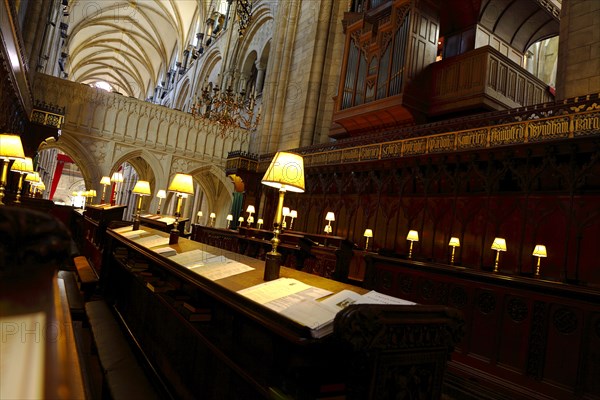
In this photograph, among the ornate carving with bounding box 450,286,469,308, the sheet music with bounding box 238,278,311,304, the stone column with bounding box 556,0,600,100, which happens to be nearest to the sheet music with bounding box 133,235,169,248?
the sheet music with bounding box 238,278,311,304

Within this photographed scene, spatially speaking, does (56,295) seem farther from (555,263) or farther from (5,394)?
(555,263)

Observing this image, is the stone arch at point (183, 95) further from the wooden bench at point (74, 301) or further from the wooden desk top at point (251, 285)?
the wooden desk top at point (251, 285)

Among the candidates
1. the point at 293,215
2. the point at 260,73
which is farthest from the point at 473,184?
the point at 260,73

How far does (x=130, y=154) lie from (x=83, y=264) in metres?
13.4

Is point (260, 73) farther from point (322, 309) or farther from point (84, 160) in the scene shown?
point (322, 309)

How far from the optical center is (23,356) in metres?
0.69

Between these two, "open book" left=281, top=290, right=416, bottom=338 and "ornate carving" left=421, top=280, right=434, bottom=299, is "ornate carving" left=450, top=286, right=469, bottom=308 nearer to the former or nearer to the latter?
"ornate carving" left=421, top=280, right=434, bottom=299

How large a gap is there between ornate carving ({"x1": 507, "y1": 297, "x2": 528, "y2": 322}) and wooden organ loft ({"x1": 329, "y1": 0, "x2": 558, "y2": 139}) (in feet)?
20.2

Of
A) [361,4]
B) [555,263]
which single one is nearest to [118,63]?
[361,4]

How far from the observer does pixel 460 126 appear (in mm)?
7406

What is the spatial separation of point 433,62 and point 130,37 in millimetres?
30246

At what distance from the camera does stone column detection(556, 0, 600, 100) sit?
6.17m

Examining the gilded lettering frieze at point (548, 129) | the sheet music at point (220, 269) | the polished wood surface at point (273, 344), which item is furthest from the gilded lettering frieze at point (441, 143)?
the sheet music at point (220, 269)

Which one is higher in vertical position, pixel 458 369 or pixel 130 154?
pixel 130 154
